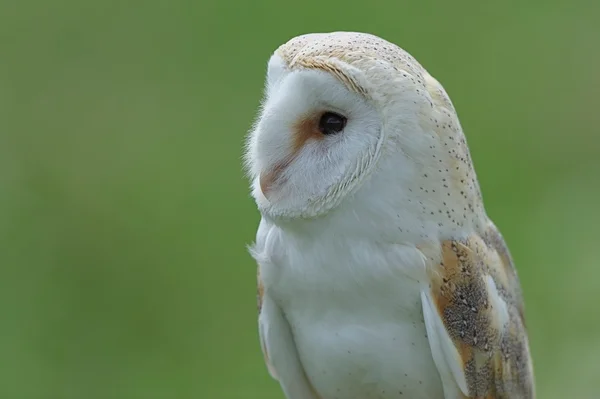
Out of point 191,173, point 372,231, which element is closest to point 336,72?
point 372,231

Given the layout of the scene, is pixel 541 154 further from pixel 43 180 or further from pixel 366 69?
pixel 366 69

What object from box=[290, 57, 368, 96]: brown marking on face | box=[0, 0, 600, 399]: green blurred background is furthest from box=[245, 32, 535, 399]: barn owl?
box=[0, 0, 600, 399]: green blurred background

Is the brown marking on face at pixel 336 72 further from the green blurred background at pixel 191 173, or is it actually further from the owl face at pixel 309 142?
the green blurred background at pixel 191 173

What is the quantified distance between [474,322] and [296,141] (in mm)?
380

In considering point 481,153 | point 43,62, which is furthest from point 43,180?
point 481,153

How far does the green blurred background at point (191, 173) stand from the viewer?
3.41 m

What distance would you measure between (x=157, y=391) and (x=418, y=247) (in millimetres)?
2066

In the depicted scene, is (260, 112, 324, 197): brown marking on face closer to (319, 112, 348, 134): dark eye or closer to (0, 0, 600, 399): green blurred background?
(319, 112, 348, 134): dark eye

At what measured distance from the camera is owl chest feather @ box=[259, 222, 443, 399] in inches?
57.9

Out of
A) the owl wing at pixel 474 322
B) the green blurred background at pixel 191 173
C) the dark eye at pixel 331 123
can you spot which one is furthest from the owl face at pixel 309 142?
the green blurred background at pixel 191 173

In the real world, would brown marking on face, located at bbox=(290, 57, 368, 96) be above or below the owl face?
above

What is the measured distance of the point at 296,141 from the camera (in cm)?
143

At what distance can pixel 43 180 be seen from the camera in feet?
12.5

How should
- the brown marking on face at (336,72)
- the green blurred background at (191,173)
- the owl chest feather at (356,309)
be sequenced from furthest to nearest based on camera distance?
1. the green blurred background at (191,173)
2. the owl chest feather at (356,309)
3. the brown marking on face at (336,72)
